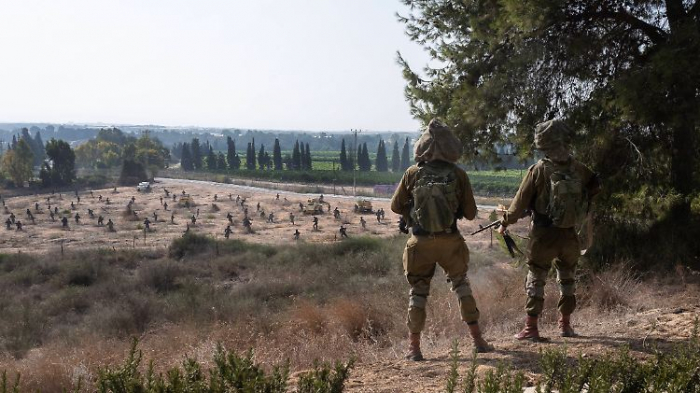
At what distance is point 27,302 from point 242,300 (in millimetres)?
6906

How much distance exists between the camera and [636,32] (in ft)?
26.2

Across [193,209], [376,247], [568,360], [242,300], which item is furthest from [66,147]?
[568,360]

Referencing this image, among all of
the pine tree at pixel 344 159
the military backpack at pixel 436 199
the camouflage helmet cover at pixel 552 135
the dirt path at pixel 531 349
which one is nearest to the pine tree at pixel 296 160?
the pine tree at pixel 344 159

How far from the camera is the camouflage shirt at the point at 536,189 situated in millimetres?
4340

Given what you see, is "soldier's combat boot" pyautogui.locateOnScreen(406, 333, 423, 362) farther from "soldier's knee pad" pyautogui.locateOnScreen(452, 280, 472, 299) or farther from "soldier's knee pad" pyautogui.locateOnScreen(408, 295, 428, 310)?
"soldier's knee pad" pyautogui.locateOnScreen(452, 280, 472, 299)

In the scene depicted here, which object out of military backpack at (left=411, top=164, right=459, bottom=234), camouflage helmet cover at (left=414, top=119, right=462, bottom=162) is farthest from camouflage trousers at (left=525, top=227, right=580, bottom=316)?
Answer: camouflage helmet cover at (left=414, top=119, right=462, bottom=162)

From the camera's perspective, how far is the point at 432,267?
4.20m

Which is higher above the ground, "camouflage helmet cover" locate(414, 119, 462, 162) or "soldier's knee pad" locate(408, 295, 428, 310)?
"camouflage helmet cover" locate(414, 119, 462, 162)

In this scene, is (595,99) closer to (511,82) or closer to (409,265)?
(511,82)

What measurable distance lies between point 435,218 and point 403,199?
0.34 meters

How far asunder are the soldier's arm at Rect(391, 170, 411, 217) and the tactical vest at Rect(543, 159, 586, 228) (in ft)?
3.42

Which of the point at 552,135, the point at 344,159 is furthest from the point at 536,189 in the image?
the point at 344,159

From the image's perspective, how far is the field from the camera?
14.7 ft

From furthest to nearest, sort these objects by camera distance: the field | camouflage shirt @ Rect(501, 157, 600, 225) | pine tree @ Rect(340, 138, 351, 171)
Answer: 1. pine tree @ Rect(340, 138, 351, 171)
2. the field
3. camouflage shirt @ Rect(501, 157, 600, 225)
